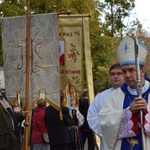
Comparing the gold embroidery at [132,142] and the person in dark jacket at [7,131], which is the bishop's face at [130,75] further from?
the person in dark jacket at [7,131]

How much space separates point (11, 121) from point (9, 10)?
27.6 feet

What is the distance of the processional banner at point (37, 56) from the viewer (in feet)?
21.4

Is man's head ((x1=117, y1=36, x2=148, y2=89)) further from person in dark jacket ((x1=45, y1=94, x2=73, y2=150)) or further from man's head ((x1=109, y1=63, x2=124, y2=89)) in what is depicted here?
person in dark jacket ((x1=45, y1=94, x2=73, y2=150))

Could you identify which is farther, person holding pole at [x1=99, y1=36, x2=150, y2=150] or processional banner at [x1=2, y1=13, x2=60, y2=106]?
processional banner at [x1=2, y1=13, x2=60, y2=106]

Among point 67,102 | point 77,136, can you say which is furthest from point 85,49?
point 77,136

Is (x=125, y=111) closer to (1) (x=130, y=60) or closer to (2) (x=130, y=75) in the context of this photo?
(2) (x=130, y=75)

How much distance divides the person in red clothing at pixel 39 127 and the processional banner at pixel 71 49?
1886 mm

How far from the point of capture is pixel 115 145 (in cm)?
493

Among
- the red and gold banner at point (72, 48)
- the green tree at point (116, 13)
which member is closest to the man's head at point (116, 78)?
the red and gold banner at point (72, 48)

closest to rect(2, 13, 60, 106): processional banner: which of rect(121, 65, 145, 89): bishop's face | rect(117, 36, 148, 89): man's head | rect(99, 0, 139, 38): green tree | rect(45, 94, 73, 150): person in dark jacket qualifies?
rect(117, 36, 148, 89): man's head

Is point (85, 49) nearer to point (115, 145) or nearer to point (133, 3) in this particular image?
point (115, 145)

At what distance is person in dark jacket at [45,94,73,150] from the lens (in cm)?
877

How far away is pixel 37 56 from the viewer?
21.5 feet

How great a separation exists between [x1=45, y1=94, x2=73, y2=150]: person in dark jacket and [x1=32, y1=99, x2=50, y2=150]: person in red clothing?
0.54m
